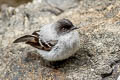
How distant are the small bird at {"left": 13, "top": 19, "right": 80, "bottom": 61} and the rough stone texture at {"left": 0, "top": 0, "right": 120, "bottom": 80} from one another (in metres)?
0.35

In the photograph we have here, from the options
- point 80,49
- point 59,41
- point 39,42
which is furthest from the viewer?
point 80,49

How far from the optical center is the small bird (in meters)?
5.24

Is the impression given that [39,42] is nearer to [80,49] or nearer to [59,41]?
[59,41]

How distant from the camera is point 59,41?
5309 mm

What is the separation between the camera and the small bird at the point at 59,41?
5.24m

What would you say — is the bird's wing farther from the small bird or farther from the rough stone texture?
the rough stone texture

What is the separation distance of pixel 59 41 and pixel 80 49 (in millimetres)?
732

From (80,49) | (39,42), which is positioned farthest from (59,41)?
(80,49)

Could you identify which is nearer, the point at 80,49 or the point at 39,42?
the point at 39,42

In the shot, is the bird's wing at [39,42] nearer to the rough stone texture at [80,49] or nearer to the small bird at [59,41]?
the small bird at [59,41]

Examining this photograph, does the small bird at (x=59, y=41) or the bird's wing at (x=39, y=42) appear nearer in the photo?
the small bird at (x=59, y=41)

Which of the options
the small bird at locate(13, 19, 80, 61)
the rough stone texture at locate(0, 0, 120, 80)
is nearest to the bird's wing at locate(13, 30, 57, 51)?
the small bird at locate(13, 19, 80, 61)

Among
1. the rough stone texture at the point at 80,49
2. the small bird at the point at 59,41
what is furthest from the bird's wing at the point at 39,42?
the rough stone texture at the point at 80,49

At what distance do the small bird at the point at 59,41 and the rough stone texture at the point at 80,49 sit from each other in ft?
1.14
